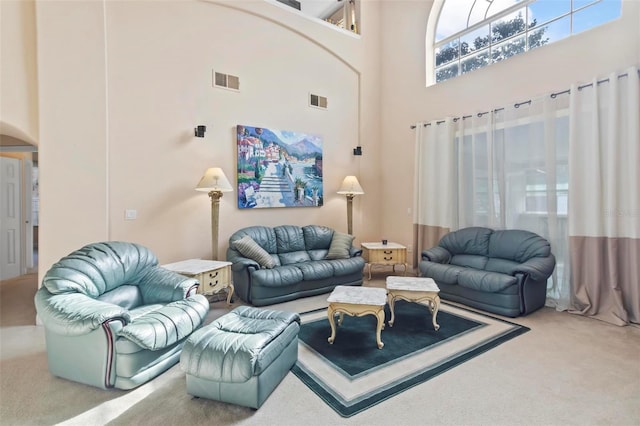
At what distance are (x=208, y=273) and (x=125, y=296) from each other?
3.01 ft

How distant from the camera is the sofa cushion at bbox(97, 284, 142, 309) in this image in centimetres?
284

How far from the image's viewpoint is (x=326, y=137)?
588 cm

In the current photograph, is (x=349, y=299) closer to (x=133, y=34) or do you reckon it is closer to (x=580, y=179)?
(x=580, y=179)

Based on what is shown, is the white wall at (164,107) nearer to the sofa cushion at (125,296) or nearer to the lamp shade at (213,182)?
the lamp shade at (213,182)

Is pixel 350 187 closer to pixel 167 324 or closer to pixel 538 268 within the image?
pixel 538 268

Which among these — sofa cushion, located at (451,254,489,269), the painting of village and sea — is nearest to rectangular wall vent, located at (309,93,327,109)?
the painting of village and sea

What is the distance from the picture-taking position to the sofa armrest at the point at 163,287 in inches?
118

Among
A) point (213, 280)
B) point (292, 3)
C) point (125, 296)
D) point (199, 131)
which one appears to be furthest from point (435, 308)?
point (292, 3)

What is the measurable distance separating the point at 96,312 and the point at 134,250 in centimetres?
106

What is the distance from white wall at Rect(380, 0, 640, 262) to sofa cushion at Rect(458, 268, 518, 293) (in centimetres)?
203

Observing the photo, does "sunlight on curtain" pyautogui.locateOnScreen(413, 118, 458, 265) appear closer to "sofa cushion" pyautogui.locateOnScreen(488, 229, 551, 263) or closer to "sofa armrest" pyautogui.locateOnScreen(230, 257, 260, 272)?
"sofa cushion" pyautogui.locateOnScreen(488, 229, 551, 263)

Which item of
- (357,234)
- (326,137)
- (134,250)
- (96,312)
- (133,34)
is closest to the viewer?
(96,312)

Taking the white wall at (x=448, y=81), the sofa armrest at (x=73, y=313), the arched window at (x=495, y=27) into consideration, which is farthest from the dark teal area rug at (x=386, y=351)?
the arched window at (x=495, y=27)

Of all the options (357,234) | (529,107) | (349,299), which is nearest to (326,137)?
(357,234)
